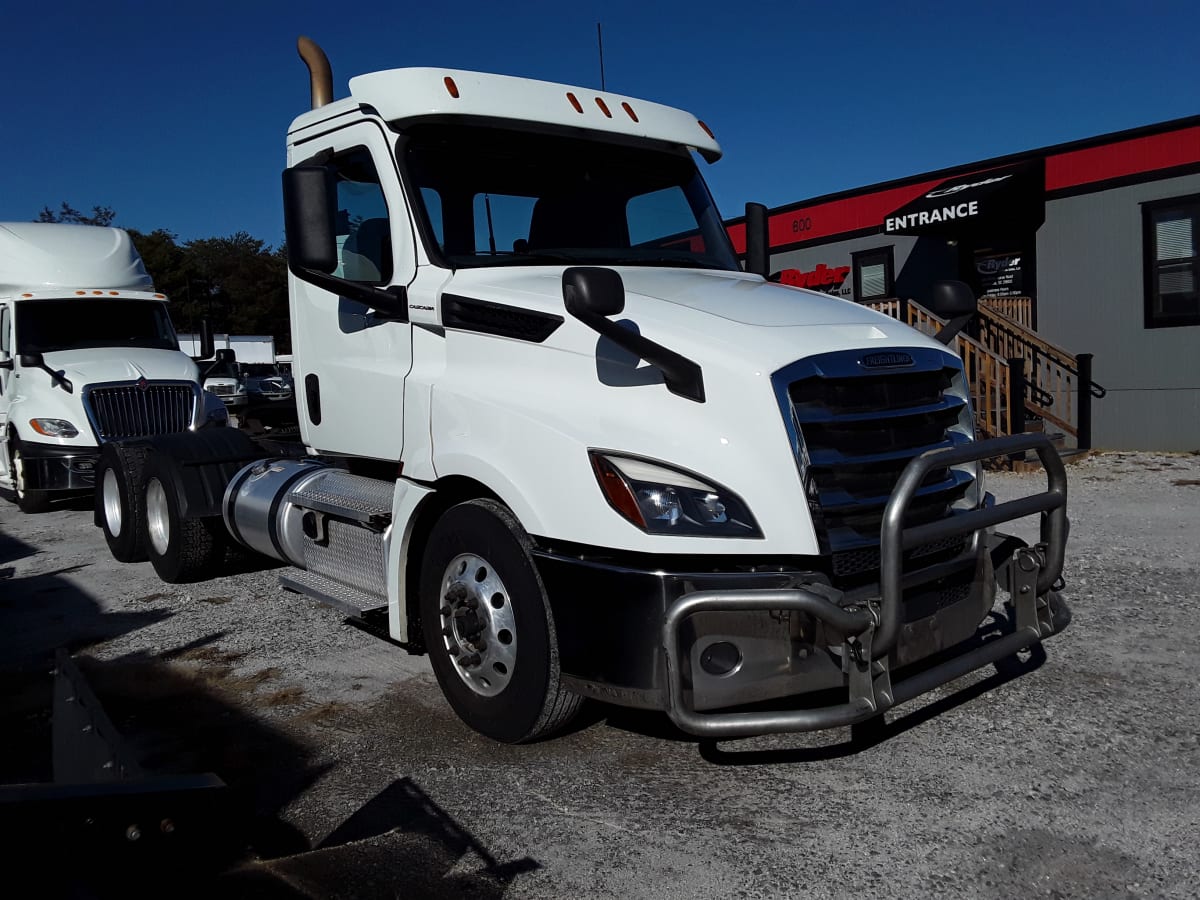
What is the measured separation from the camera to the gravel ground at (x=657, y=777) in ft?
9.77

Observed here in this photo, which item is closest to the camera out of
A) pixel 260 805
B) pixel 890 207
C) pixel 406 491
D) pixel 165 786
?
pixel 165 786

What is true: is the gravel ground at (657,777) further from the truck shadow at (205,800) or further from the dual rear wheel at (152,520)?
the dual rear wheel at (152,520)

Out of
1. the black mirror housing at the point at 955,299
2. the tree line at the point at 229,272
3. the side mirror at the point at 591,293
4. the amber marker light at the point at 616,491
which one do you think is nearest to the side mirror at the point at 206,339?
the black mirror housing at the point at 955,299

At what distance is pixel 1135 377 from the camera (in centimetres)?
1429

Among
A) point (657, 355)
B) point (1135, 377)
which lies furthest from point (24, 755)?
point (1135, 377)

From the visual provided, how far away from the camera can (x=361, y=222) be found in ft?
15.6

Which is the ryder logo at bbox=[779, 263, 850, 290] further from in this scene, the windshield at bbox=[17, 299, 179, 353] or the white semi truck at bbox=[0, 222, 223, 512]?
the white semi truck at bbox=[0, 222, 223, 512]

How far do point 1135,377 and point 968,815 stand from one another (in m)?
13.0

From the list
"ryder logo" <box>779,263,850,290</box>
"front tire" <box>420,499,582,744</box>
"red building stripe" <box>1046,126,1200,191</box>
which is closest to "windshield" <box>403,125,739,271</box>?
"front tire" <box>420,499,582,744</box>

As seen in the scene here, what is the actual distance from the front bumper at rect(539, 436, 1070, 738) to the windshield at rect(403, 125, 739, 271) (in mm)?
1762

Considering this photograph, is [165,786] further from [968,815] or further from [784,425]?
[968,815]

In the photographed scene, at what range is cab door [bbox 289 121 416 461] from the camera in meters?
4.50

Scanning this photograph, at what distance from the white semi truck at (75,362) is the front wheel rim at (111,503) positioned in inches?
98.8

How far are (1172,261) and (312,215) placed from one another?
44.1 ft
